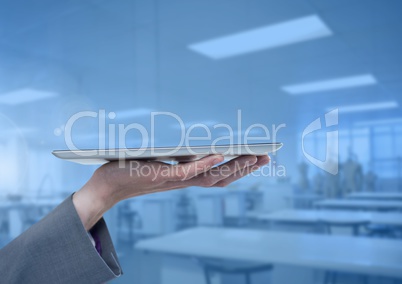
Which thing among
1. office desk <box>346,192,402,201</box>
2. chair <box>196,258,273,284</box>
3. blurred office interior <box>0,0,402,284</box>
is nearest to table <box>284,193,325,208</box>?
blurred office interior <box>0,0,402,284</box>

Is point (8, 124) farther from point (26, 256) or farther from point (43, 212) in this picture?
point (26, 256)

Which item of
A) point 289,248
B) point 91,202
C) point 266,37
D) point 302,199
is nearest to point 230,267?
point 289,248

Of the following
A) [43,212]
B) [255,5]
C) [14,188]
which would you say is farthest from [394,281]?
[14,188]

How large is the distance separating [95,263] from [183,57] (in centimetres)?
200

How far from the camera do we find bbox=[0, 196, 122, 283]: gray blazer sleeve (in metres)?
0.49

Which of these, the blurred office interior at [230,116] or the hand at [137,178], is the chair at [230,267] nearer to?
the blurred office interior at [230,116]

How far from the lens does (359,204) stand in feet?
5.96

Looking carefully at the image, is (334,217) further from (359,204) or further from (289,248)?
(289,248)

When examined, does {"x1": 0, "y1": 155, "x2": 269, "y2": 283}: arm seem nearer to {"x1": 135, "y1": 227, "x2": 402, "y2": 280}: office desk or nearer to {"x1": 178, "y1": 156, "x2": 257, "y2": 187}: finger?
{"x1": 178, "y1": 156, "x2": 257, "y2": 187}: finger

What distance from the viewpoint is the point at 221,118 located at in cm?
217

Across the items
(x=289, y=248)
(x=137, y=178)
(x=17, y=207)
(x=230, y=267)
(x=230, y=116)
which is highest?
(x=230, y=116)

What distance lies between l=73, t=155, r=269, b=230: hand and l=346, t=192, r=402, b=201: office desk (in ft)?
4.43

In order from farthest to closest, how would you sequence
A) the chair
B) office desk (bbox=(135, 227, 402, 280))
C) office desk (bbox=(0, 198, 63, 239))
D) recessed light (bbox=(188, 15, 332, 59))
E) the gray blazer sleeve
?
office desk (bbox=(0, 198, 63, 239)), the chair, recessed light (bbox=(188, 15, 332, 59)), office desk (bbox=(135, 227, 402, 280)), the gray blazer sleeve

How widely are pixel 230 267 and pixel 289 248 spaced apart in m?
0.36
